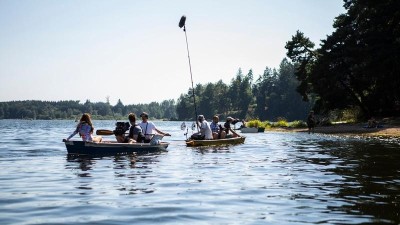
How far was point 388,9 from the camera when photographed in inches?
1858

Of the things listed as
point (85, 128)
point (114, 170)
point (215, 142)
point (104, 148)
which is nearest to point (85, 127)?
point (85, 128)

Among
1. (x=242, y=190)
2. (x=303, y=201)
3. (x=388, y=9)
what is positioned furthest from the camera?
(x=388, y=9)

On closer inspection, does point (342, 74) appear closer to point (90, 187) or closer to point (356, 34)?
point (356, 34)

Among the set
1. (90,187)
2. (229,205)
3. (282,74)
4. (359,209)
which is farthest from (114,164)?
(282,74)

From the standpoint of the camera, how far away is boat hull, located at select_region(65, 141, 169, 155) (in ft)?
62.4

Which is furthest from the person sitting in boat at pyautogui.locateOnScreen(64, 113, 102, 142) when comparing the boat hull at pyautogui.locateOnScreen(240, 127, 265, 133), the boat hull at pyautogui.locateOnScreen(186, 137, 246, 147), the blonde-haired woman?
the boat hull at pyautogui.locateOnScreen(240, 127, 265, 133)

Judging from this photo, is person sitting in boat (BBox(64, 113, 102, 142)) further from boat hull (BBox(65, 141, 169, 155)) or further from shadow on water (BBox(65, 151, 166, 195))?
shadow on water (BBox(65, 151, 166, 195))

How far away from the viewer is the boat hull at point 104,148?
1902 centimetres

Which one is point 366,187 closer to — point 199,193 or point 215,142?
point 199,193

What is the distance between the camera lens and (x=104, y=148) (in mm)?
19562

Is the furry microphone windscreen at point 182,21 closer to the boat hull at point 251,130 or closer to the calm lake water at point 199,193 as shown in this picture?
the calm lake water at point 199,193

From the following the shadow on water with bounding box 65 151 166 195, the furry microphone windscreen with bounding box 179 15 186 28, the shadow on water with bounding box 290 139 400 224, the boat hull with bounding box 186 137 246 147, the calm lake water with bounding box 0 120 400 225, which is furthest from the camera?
the furry microphone windscreen with bounding box 179 15 186 28

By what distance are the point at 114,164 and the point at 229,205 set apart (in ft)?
27.8

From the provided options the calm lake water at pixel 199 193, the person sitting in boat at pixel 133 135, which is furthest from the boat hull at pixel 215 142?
the calm lake water at pixel 199 193
